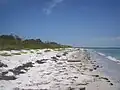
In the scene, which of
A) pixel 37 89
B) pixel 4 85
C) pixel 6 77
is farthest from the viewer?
pixel 6 77

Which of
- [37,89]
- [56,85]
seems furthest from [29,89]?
[56,85]

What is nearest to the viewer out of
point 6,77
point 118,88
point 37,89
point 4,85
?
point 37,89

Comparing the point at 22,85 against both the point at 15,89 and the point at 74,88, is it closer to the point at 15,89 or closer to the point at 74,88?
the point at 15,89

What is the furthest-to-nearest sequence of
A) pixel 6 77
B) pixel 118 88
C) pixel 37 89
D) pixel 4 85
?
1. pixel 6 77
2. pixel 118 88
3. pixel 4 85
4. pixel 37 89

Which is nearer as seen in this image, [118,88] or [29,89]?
[29,89]

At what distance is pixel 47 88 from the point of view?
33.0 ft

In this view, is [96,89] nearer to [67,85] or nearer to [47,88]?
[67,85]

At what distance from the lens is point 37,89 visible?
9.62 m

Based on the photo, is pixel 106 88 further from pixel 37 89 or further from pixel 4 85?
pixel 4 85

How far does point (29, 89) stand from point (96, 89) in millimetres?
2813

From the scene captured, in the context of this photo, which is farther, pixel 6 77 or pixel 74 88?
pixel 6 77

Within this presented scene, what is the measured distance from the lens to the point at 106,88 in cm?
1096

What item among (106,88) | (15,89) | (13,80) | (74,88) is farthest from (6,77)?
(106,88)

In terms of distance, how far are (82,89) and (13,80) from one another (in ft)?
11.4
